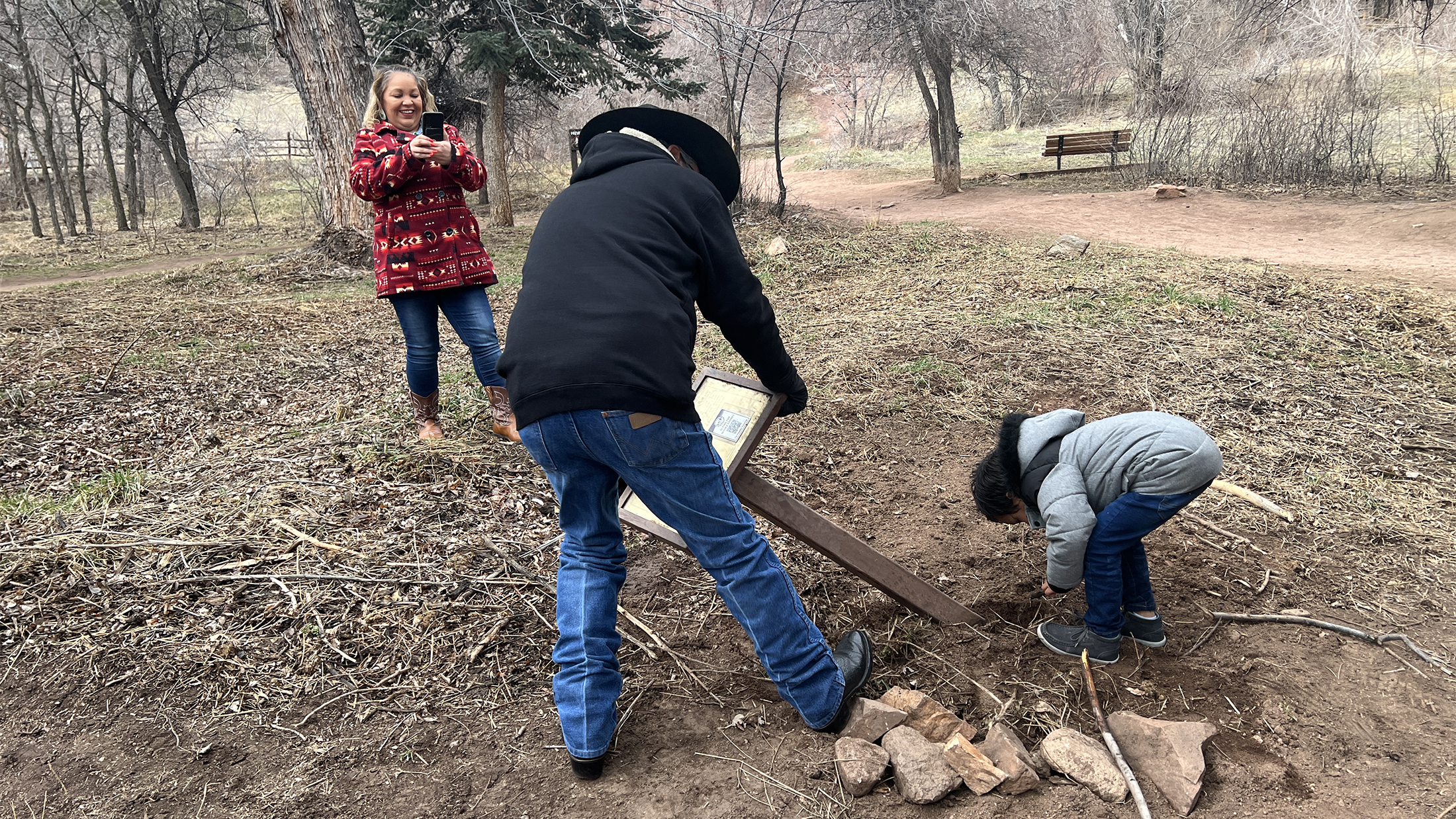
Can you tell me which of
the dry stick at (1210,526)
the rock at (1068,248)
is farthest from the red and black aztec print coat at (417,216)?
the rock at (1068,248)

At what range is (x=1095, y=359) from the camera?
16.7ft

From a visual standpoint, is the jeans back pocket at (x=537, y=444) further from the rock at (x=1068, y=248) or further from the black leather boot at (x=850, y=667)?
the rock at (x=1068, y=248)

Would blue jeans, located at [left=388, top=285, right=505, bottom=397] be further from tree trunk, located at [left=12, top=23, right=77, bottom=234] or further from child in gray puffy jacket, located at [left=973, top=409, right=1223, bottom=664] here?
tree trunk, located at [left=12, top=23, right=77, bottom=234]

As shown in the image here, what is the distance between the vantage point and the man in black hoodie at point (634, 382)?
1.86 metres

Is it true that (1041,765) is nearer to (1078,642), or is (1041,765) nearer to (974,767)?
(974,767)

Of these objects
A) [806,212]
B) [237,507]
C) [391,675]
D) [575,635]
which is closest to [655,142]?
[575,635]

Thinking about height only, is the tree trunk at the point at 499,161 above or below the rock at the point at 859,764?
above

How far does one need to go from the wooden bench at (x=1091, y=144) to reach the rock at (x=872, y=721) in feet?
53.5

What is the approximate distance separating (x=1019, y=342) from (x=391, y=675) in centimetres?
426

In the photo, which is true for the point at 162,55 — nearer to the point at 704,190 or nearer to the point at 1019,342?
the point at 1019,342

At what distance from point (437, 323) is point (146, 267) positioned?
9.73 metres

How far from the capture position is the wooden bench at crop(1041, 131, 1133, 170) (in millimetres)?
16188

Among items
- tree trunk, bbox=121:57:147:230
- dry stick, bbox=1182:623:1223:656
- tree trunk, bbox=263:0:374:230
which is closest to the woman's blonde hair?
dry stick, bbox=1182:623:1223:656

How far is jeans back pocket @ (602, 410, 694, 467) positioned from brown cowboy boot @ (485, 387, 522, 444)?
2139 millimetres
